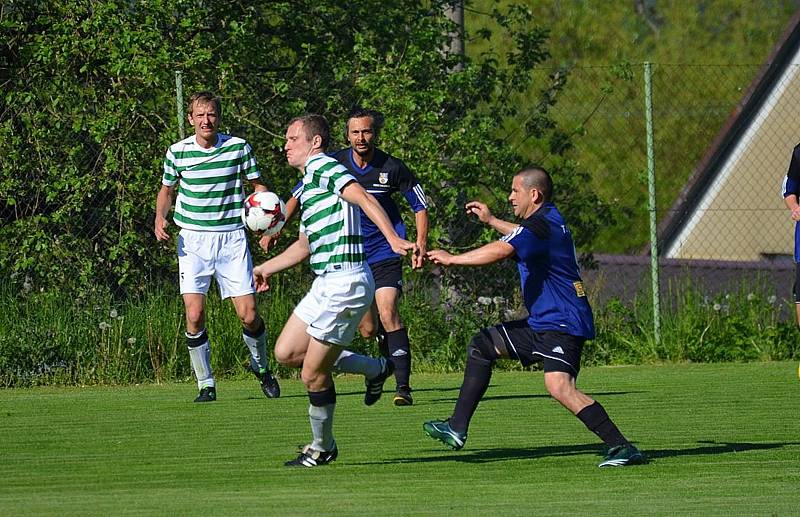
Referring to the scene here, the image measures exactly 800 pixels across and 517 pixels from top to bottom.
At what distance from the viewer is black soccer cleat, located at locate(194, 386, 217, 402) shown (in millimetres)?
11266

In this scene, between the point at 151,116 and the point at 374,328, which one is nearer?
the point at 374,328

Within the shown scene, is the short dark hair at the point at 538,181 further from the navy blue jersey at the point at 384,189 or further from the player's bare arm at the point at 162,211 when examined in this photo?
the player's bare arm at the point at 162,211

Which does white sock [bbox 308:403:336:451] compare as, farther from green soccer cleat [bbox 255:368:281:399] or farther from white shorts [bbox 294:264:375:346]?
green soccer cleat [bbox 255:368:281:399]

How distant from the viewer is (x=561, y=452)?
8.52 meters

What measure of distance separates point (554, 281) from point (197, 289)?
395cm

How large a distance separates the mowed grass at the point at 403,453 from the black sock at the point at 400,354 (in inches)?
9.1

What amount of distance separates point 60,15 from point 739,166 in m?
15.5

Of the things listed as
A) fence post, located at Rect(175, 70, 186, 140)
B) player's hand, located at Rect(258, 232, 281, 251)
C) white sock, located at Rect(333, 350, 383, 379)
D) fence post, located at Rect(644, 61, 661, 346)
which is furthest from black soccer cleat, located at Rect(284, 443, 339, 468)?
fence post, located at Rect(644, 61, 661, 346)

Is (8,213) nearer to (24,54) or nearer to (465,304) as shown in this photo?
(24,54)

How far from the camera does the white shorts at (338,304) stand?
7.81 metres

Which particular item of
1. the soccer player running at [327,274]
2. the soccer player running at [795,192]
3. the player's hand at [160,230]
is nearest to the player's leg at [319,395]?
the soccer player running at [327,274]

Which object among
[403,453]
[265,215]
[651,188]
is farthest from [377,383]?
[651,188]

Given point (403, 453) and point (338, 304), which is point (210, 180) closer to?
point (403, 453)

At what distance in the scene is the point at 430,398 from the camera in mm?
11359
